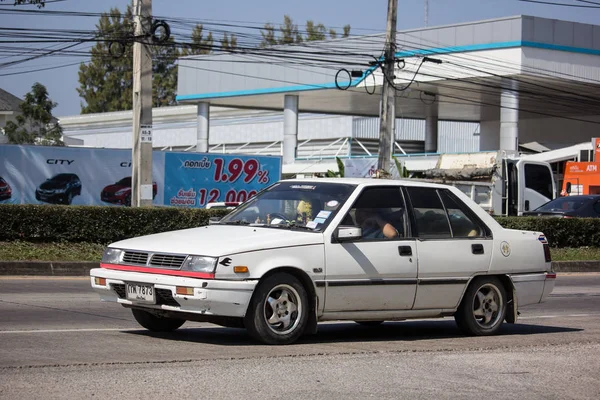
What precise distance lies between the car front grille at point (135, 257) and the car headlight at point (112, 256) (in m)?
0.08

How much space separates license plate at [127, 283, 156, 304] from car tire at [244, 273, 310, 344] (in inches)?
34.0

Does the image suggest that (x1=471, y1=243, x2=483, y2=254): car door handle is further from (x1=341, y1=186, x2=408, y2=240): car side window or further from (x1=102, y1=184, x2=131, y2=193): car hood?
(x1=102, y1=184, x2=131, y2=193): car hood

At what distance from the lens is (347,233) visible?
8.67m

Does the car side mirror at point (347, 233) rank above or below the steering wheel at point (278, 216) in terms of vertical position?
below

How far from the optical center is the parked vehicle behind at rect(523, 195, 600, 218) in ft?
91.8

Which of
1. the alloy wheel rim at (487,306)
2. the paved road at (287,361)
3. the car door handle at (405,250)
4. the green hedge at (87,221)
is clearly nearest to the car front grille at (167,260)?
the paved road at (287,361)

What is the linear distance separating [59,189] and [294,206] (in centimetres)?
2074

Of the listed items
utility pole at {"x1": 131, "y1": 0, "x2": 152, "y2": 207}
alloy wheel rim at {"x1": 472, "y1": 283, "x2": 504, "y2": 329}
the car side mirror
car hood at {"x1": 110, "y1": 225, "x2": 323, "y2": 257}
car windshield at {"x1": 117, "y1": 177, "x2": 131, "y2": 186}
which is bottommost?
alloy wheel rim at {"x1": 472, "y1": 283, "x2": 504, "y2": 329}

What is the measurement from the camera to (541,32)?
40.7m

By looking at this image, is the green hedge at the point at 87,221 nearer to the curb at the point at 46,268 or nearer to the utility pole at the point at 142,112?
the utility pole at the point at 142,112

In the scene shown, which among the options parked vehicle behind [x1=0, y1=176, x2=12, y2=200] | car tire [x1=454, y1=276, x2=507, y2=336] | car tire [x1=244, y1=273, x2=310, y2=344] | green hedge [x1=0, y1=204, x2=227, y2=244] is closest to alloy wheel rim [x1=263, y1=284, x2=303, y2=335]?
car tire [x1=244, y1=273, x2=310, y2=344]

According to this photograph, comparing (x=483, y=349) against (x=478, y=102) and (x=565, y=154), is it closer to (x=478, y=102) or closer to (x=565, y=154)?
(x=565, y=154)

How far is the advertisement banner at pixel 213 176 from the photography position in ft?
102

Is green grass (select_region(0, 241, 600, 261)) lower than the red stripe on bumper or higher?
lower
